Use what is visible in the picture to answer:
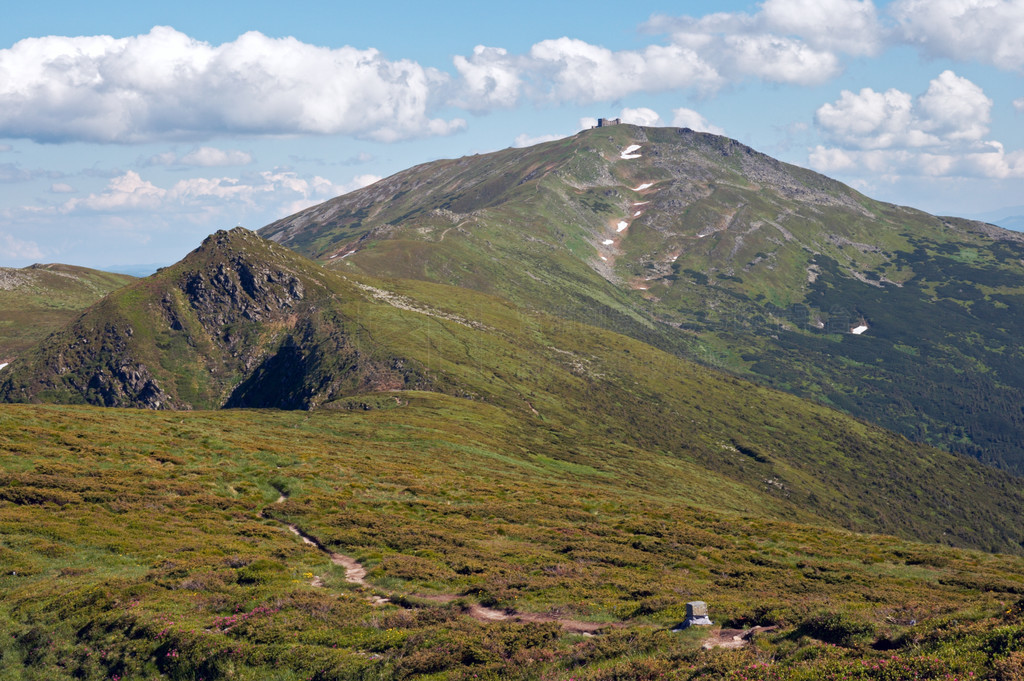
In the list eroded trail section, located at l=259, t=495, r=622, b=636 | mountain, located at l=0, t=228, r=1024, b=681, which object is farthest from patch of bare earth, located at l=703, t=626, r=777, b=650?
eroded trail section, located at l=259, t=495, r=622, b=636

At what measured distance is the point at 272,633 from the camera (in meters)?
31.0

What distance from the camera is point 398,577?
41250 mm

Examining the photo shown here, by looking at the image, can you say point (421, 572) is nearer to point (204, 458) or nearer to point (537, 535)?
point (537, 535)

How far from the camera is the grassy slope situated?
28.1 metres

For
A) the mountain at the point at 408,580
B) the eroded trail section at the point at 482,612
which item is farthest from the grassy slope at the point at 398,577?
the eroded trail section at the point at 482,612

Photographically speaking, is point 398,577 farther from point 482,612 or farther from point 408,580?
point 482,612

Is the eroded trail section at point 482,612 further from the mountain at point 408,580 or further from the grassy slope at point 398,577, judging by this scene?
the grassy slope at point 398,577

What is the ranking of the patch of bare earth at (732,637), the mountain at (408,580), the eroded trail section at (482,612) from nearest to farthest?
the mountain at (408,580), the patch of bare earth at (732,637), the eroded trail section at (482,612)

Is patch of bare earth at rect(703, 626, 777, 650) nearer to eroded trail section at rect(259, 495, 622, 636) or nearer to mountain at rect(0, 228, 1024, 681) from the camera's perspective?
mountain at rect(0, 228, 1024, 681)

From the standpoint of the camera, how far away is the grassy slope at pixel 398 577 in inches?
1107

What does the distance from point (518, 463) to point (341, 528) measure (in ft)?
287

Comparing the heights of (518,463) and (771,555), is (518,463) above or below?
below

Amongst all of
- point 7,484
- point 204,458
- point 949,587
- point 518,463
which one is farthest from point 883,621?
point 518,463

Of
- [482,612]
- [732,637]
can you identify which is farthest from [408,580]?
[732,637]
